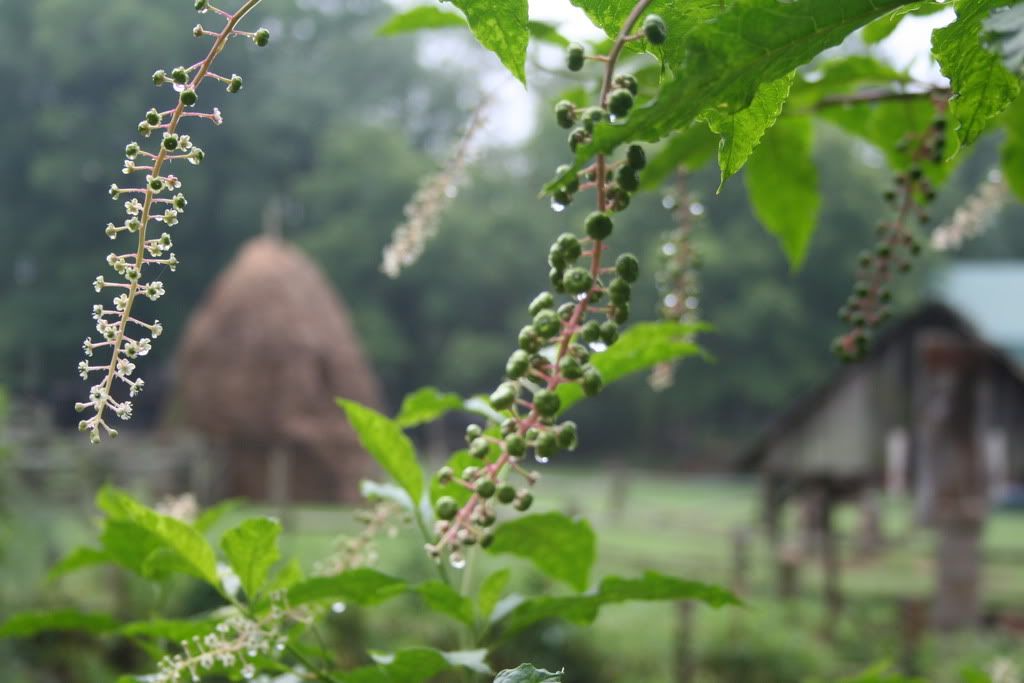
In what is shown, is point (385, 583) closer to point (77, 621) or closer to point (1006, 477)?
point (77, 621)

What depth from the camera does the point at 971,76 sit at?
1.95 ft

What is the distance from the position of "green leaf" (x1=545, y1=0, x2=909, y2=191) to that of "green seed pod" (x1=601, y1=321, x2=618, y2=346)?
104 millimetres

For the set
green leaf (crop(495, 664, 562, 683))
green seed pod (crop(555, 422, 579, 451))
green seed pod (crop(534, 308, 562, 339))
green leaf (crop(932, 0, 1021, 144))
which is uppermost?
green leaf (crop(932, 0, 1021, 144))

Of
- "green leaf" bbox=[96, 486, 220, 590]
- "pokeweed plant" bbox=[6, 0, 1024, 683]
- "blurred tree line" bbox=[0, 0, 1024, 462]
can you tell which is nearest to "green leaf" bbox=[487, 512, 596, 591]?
"pokeweed plant" bbox=[6, 0, 1024, 683]

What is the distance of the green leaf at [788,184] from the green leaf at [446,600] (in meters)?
0.63

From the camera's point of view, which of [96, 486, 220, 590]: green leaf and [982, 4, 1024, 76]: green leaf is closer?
[982, 4, 1024, 76]: green leaf

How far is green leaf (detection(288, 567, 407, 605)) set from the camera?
0.84m

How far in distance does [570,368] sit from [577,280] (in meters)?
0.05

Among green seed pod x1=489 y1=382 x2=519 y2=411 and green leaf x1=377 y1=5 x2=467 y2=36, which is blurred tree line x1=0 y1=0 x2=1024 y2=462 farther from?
green seed pod x1=489 y1=382 x2=519 y2=411

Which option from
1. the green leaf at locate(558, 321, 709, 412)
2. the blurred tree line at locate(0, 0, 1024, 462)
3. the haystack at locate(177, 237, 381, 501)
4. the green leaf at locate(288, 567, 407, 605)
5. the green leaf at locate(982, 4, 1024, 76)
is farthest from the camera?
the blurred tree line at locate(0, 0, 1024, 462)

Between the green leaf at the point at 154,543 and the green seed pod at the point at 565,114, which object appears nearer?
the green seed pod at the point at 565,114

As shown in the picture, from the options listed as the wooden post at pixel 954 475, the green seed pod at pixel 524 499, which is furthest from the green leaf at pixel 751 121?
the wooden post at pixel 954 475

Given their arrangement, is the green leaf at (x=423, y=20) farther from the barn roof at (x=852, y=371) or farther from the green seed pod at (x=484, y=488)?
the barn roof at (x=852, y=371)

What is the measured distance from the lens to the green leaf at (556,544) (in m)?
0.96
